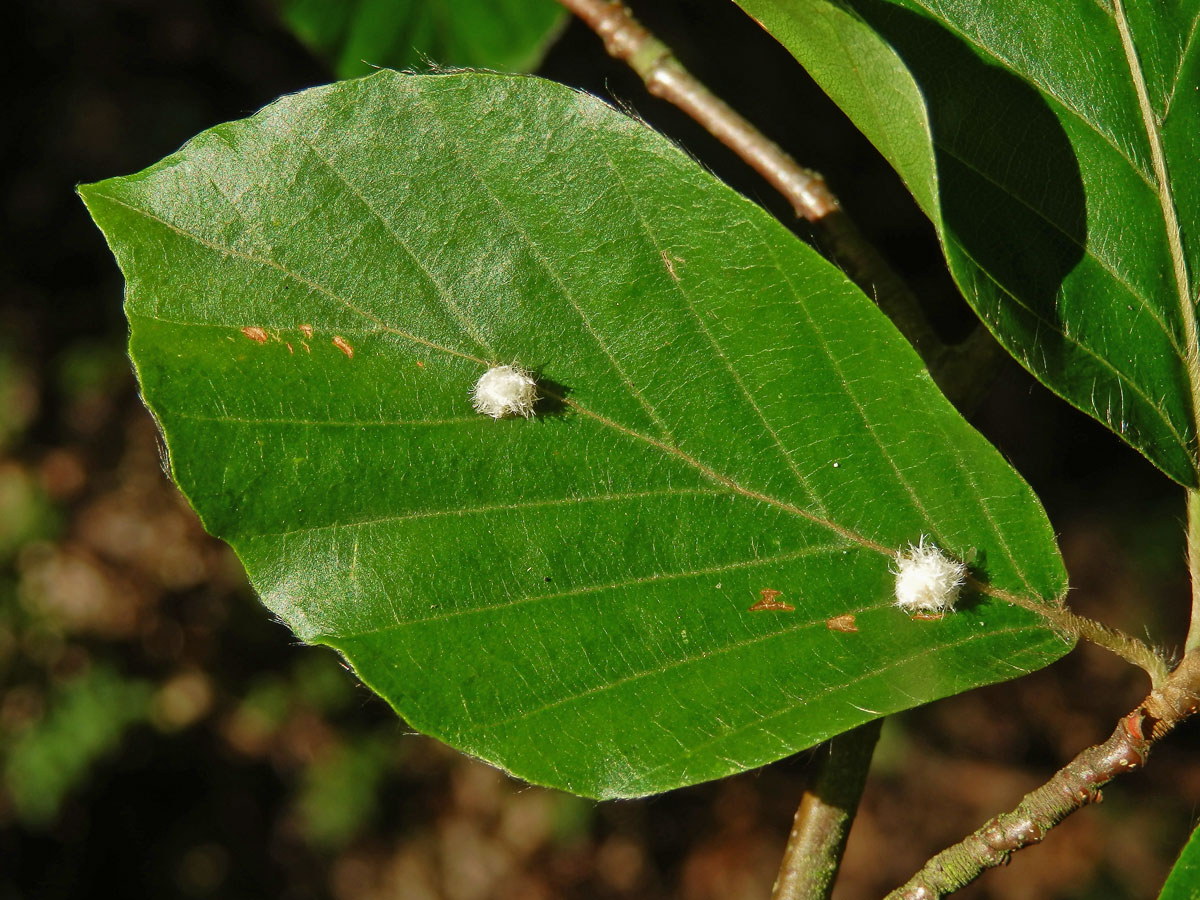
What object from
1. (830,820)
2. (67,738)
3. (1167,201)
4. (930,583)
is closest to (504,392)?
(930,583)

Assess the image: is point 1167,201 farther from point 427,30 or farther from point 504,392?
point 427,30

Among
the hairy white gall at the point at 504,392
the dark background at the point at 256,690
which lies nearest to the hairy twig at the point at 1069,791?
the hairy white gall at the point at 504,392

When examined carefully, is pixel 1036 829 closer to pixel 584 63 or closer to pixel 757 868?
pixel 584 63

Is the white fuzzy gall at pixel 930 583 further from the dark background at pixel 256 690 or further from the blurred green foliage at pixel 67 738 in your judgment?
the blurred green foliage at pixel 67 738

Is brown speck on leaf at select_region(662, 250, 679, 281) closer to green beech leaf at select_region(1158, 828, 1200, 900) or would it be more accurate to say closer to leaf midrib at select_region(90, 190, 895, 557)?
leaf midrib at select_region(90, 190, 895, 557)

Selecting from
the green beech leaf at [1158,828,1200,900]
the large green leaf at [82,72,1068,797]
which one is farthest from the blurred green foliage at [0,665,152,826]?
the green beech leaf at [1158,828,1200,900]

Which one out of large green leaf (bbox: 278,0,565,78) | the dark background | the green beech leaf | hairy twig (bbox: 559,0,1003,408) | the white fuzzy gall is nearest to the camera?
the green beech leaf
